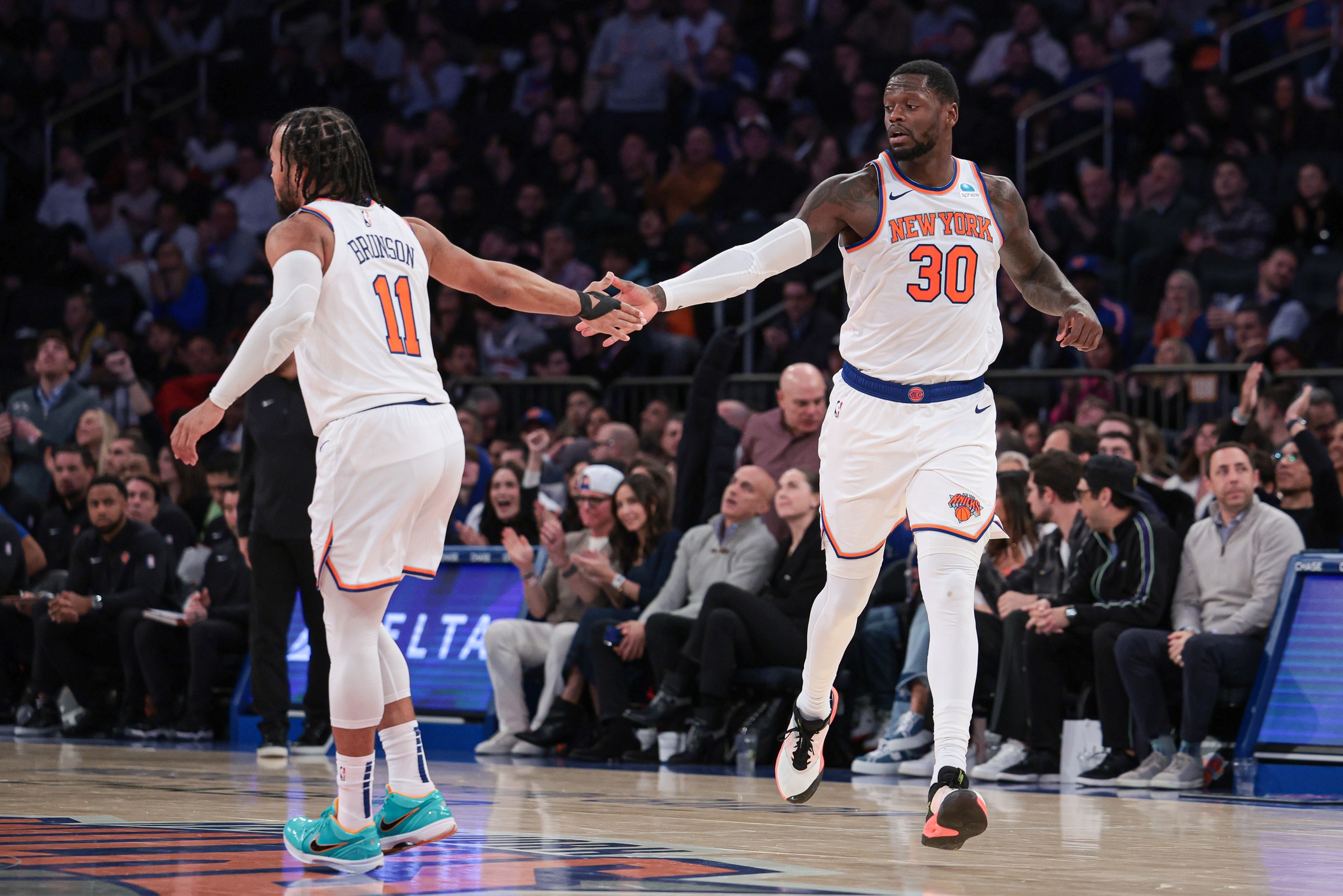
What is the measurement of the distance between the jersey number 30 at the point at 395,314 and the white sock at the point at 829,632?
5.89ft

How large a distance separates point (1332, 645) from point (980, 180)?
12.2ft

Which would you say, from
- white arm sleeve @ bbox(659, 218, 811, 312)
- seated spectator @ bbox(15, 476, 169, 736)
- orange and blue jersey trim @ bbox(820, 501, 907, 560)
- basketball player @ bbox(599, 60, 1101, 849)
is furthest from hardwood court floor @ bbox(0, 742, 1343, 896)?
seated spectator @ bbox(15, 476, 169, 736)

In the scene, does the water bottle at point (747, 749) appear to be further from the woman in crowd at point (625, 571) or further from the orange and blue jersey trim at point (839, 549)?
the orange and blue jersey trim at point (839, 549)

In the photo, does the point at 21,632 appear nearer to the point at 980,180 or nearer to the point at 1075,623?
the point at 1075,623

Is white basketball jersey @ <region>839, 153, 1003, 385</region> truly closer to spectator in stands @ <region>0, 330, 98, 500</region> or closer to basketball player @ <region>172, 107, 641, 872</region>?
basketball player @ <region>172, 107, 641, 872</region>

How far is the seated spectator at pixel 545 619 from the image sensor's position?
33.9ft

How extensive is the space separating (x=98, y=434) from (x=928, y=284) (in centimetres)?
913

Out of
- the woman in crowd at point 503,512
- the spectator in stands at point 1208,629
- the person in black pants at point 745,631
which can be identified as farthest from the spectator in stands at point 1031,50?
the spectator in stands at point 1208,629

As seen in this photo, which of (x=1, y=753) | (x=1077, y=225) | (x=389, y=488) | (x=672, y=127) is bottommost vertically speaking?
(x=1, y=753)

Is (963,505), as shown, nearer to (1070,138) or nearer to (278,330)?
(278,330)

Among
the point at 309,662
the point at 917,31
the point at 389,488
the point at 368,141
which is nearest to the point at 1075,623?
the point at 309,662

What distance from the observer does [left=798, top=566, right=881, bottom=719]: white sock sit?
5.98m

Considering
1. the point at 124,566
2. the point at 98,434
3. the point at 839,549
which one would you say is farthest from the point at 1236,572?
the point at 98,434

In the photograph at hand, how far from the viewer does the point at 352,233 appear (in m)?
5.01
